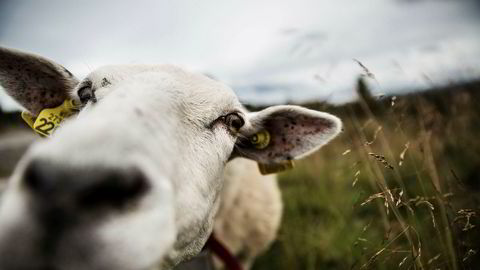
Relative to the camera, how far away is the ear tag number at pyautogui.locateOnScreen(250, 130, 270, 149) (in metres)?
2.39

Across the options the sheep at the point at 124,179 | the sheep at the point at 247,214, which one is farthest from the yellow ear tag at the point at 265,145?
the sheep at the point at 247,214

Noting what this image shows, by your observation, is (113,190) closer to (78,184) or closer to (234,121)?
(78,184)

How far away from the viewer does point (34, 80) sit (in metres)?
2.36

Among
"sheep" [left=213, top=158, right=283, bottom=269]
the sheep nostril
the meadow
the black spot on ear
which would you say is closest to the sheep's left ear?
the meadow

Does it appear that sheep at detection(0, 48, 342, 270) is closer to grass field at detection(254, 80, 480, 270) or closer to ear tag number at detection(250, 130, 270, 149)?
ear tag number at detection(250, 130, 270, 149)

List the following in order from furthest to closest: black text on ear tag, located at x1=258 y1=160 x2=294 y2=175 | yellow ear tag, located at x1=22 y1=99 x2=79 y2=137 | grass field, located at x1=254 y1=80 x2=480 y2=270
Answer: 1. grass field, located at x1=254 y1=80 x2=480 y2=270
2. black text on ear tag, located at x1=258 y1=160 x2=294 y2=175
3. yellow ear tag, located at x1=22 y1=99 x2=79 y2=137

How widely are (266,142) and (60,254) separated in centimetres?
171

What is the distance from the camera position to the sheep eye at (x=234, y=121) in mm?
2047

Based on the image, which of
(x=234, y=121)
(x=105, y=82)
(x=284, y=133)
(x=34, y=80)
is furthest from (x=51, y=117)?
(x=284, y=133)

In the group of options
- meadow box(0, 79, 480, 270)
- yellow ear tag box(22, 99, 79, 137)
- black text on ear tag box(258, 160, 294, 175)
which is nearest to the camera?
yellow ear tag box(22, 99, 79, 137)

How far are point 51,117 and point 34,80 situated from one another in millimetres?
364

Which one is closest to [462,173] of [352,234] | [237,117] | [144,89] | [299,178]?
[352,234]

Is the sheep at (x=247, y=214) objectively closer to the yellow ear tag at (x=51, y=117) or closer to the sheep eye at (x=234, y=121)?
the sheep eye at (x=234, y=121)

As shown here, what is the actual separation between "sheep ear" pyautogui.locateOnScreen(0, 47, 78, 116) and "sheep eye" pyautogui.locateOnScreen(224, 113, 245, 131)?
3.65 ft
